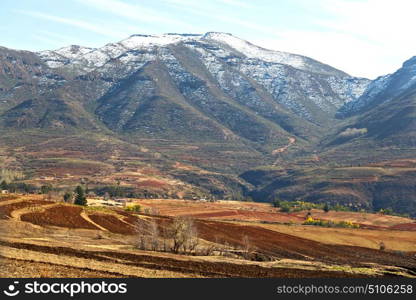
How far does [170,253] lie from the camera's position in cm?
8425

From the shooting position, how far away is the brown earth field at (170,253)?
188 feet

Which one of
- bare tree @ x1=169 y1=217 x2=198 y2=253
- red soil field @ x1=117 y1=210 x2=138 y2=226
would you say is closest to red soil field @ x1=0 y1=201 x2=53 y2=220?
red soil field @ x1=117 y1=210 x2=138 y2=226

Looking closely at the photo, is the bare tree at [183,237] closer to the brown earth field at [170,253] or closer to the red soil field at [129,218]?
the brown earth field at [170,253]

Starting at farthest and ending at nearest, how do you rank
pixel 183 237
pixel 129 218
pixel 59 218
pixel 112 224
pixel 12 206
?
1. pixel 129 218
2. pixel 12 206
3. pixel 112 224
4. pixel 59 218
5. pixel 183 237

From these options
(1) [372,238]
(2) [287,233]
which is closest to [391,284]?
(2) [287,233]

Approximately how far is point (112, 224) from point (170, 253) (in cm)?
3938

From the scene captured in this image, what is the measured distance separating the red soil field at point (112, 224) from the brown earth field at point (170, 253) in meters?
0.26

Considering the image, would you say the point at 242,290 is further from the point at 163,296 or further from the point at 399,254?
the point at 399,254

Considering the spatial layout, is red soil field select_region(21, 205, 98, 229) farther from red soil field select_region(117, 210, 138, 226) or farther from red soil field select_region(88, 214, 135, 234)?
red soil field select_region(117, 210, 138, 226)

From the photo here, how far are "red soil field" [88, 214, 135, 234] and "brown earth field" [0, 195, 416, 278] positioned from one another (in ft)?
0.84

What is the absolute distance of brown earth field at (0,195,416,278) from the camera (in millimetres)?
57394

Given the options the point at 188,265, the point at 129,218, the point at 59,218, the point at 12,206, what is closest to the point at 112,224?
the point at 59,218

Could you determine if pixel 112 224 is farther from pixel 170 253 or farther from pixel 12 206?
pixel 170 253

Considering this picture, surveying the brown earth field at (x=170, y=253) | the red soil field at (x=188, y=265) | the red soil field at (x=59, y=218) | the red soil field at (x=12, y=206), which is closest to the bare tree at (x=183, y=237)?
the brown earth field at (x=170, y=253)
